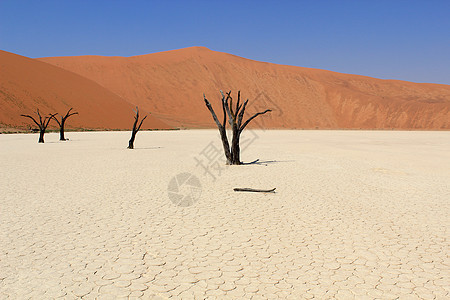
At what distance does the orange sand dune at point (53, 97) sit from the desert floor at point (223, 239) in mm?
51682

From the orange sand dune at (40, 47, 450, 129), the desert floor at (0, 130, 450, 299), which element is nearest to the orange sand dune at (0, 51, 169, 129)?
the orange sand dune at (40, 47, 450, 129)

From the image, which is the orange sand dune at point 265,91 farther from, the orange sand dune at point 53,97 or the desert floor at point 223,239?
the desert floor at point 223,239

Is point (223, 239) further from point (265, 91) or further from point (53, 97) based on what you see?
point (265, 91)

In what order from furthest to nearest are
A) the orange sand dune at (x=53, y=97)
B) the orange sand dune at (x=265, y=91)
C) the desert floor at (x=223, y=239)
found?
1. the orange sand dune at (x=265, y=91)
2. the orange sand dune at (x=53, y=97)
3. the desert floor at (x=223, y=239)

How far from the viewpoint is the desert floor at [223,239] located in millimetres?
4051

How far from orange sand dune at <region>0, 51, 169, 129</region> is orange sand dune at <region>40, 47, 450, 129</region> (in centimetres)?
1426

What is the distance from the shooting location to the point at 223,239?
564 centimetres

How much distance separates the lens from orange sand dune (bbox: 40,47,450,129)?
86.9m

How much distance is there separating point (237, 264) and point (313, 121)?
89.5m

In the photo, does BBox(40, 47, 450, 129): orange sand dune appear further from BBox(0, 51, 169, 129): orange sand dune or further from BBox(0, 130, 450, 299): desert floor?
BBox(0, 130, 450, 299): desert floor

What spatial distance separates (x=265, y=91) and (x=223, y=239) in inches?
3849

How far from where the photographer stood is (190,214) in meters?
7.20

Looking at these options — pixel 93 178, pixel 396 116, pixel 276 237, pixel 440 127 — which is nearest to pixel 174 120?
pixel 396 116

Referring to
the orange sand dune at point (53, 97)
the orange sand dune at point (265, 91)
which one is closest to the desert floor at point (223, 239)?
the orange sand dune at point (53, 97)
